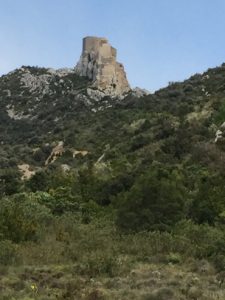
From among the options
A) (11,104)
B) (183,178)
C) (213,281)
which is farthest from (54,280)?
(11,104)

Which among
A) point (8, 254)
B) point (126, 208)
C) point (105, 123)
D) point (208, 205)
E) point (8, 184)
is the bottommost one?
point (8, 254)

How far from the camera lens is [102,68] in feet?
282

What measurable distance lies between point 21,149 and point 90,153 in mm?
12415

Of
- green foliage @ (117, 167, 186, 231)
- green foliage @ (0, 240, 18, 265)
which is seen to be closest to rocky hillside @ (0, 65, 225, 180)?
green foliage @ (117, 167, 186, 231)

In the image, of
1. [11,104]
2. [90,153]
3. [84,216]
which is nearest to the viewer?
[84,216]

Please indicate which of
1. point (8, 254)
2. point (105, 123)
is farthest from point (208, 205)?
point (105, 123)

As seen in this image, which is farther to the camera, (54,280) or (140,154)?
(140,154)

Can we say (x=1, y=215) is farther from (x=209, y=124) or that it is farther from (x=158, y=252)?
(x=209, y=124)

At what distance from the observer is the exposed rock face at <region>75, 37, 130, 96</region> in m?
84.6

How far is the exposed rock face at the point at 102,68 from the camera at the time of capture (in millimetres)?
84562

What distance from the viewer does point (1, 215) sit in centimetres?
1703

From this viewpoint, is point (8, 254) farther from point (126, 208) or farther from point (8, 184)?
point (8, 184)

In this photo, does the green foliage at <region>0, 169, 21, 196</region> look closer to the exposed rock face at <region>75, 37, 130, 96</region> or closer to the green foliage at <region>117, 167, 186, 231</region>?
the green foliage at <region>117, 167, 186, 231</region>

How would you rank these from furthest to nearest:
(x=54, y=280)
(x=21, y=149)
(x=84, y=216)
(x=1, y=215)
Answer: (x=21, y=149)
(x=84, y=216)
(x=1, y=215)
(x=54, y=280)
